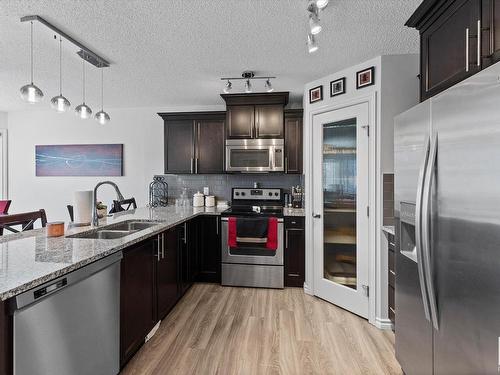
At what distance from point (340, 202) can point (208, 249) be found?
1752mm

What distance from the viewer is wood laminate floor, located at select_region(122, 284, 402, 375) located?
6.45 ft

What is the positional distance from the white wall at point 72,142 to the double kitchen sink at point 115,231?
2.00 metres

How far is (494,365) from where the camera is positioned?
986mm

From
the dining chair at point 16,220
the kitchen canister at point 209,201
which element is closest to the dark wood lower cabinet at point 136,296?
the dining chair at point 16,220

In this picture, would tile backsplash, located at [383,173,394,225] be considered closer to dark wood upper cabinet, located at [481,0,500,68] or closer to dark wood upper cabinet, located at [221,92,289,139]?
dark wood upper cabinet, located at [481,0,500,68]

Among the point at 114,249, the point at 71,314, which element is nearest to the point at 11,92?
the point at 114,249

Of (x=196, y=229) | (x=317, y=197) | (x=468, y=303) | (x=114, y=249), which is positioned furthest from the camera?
(x=196, y=229)

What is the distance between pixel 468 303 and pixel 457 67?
1149 millimetres

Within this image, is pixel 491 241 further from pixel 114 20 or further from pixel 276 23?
pixel 114 20

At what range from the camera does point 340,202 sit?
9.91 ft

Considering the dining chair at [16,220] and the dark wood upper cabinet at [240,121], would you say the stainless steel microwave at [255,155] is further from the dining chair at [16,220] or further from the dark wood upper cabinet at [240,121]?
the dining chair at [16,220]

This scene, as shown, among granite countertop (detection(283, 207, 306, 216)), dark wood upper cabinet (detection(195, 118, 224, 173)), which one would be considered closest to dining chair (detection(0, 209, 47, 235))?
dark wood upper cabinet (detection(195, 118, 224, 173))

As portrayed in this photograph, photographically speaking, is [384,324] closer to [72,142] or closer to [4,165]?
[72,142]

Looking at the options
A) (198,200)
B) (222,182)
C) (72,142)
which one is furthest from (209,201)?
(72,142)
